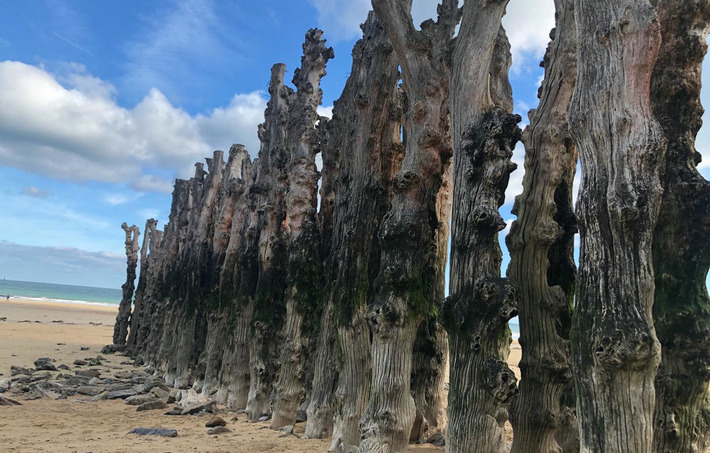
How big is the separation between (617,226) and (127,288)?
99.0 feet

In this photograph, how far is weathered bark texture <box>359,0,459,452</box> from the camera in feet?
20.3

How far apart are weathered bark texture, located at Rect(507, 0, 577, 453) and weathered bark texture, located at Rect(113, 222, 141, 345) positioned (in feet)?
86.3

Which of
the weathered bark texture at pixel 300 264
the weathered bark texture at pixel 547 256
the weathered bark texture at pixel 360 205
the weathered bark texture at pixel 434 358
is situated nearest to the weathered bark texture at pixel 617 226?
the weathered bark texture at pixel 547 256

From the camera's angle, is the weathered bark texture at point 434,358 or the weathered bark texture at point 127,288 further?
the weathered bark texture at point 127,288

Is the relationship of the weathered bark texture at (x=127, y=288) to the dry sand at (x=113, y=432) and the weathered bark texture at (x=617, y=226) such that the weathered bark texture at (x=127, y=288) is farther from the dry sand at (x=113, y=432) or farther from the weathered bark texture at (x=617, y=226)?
the weathered bark texture at (x=617, y=226)

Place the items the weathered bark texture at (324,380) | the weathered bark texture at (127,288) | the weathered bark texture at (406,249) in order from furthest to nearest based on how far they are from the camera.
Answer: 1. the weathered bark texture at (127,288)
2. the weathered bark texture at (324,380)
3. the weathered bark texture at (406,249)

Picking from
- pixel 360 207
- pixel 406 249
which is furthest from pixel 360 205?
pixel 406 249

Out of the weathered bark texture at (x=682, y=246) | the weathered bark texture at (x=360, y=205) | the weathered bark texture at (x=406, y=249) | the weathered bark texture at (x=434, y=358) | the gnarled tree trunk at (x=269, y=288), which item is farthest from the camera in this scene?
the gnarled tree trunk at (x=269, y=288)

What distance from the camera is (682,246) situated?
4.84 metres

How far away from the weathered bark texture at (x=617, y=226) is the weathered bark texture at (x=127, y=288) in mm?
27997

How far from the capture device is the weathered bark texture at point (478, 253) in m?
5.07

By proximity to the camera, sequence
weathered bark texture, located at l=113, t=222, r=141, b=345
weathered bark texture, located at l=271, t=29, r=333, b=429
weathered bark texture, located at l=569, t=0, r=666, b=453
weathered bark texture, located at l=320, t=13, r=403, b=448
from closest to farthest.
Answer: weathered bark texture, located at l=569, t=0, r=666, b=453
weathered bark texture, located at l=320, t=13, r=403, b=448
weathered bark texture, located at l=271, t=29, r=333, b=429
weathered bark texture, located at l=113, t=222, r=141, b=345

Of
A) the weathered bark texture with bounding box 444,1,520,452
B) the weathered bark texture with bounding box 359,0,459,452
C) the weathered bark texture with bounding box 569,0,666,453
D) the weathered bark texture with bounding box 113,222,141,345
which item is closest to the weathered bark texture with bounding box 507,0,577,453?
the weathered bark texture with bounding box 444,1,520,452

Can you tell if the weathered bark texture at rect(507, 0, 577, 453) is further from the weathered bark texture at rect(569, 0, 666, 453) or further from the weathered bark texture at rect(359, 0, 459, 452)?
the weathered bark texture at rect(569, 0, 666, 453)
